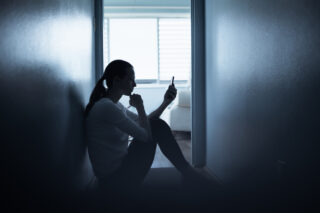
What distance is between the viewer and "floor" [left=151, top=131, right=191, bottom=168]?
2.90m

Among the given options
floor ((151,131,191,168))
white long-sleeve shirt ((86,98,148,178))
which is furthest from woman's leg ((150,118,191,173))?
floor ((151,131,191,168))

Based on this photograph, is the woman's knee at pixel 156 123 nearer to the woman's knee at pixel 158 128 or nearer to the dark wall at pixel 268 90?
the woman's knee at pixel 158 128

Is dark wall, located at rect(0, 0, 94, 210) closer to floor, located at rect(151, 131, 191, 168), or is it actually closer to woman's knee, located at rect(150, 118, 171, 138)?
woman's knee, located at rect(150, 118, 171, 138)

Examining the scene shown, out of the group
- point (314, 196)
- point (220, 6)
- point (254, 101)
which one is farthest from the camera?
point (220, 6)

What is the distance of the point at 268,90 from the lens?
4.39 ft

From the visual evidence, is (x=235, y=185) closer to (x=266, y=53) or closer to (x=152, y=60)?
(x=266, y=53)

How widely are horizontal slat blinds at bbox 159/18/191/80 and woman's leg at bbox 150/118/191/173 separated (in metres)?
4.32

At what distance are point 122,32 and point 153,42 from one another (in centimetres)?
67

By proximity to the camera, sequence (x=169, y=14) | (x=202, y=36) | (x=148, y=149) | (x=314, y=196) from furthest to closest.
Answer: (x=169, y=14)
(x=202, y=36)
(x=148, y=149)
(x=314, y=196)

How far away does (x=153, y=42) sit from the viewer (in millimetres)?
6180

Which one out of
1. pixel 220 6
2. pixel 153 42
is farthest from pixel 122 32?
pixel 220 6

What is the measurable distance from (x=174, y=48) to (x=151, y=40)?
52 centimetres

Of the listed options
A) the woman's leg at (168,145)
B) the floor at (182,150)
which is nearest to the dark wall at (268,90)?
the woman's leg at (168,145)

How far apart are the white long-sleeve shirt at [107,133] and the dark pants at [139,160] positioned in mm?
49
